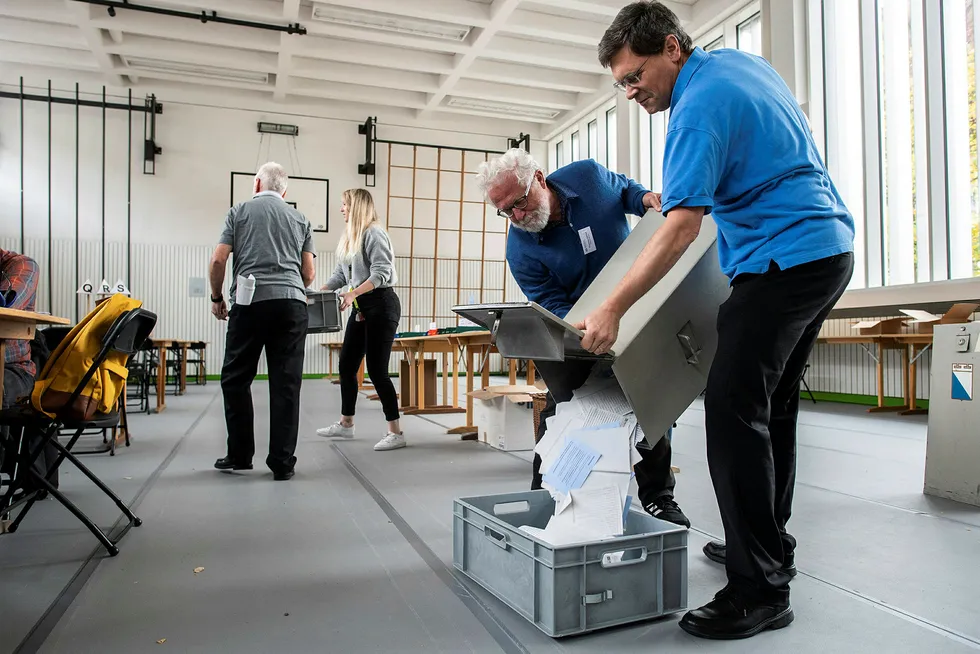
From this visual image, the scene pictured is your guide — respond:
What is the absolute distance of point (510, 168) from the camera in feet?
6.07

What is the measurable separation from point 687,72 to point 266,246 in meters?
2.01

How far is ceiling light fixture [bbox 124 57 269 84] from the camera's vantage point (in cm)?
955

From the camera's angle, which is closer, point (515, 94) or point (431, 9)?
point (431, 9)

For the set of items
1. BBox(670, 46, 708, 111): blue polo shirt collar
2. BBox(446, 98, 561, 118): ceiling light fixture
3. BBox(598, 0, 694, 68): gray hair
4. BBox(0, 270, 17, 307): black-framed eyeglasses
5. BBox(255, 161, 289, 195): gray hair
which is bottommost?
BBox(0, 270, 17, 307): black-framed eyeglasses

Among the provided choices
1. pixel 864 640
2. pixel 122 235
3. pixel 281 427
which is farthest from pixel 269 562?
pixel 122 235

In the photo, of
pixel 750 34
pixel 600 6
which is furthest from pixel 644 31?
pixel 600 6

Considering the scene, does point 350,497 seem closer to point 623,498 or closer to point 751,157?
point 623,498

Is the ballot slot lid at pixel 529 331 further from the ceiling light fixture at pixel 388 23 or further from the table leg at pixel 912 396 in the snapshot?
the ceiling light fixture at pixel 388 23

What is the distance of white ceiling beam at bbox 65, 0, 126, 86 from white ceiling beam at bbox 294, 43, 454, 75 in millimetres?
2392

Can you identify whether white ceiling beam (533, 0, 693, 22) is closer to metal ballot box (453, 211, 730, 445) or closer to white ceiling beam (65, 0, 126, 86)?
white ceiling beam (65, 0, 126, 86)

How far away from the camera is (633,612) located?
52.9 inches

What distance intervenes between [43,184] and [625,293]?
11.1 meters

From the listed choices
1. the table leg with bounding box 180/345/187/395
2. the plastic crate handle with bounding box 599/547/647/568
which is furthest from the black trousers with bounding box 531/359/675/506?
the table leg with bounding box 180/345/187/395

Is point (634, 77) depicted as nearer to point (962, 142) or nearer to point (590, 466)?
point (590, 466)
